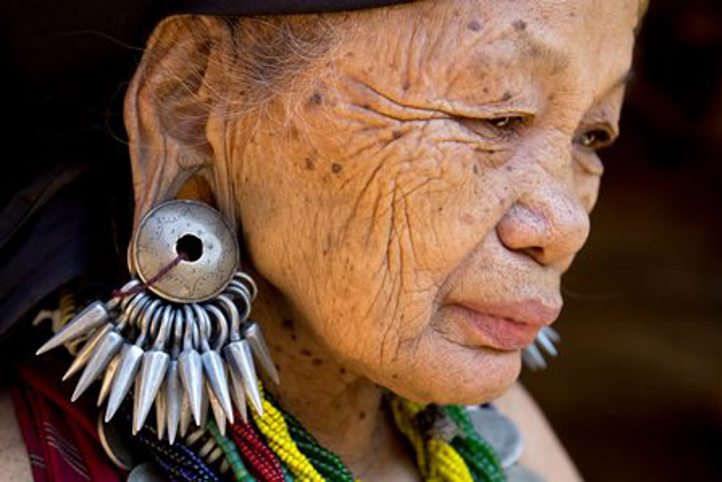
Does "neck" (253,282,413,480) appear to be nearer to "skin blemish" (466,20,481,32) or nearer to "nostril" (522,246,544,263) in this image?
"nostril" (522,246,544,263)

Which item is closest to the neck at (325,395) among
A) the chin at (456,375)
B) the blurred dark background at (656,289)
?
the chin at (456,375)

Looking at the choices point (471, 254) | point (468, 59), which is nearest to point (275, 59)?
point (468, 59)

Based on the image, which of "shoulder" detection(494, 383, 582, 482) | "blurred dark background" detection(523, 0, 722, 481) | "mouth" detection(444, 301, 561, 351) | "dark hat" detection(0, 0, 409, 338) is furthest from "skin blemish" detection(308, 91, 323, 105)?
"blurred dark background" detection(523, 0, 722, 481)

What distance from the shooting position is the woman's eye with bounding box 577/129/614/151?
181 cm

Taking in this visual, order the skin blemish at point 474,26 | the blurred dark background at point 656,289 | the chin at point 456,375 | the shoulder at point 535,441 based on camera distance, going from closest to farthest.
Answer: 1. the skin blemish at point 474,26
2. the chin at point 456,375
3. the shoulder at point 535,441
4. the blurred dark background at point 656,289

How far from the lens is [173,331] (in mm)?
1622

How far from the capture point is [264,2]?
1.59 m

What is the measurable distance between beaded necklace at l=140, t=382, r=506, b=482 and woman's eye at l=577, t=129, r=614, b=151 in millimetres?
537

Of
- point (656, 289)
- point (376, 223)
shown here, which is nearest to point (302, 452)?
point (376, 223)

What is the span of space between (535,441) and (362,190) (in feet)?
2.78

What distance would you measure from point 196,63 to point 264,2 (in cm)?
17

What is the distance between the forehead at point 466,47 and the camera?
62.6 inches

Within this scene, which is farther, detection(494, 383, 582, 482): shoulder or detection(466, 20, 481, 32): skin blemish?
detection(494, 383, 582, 482): shoulder

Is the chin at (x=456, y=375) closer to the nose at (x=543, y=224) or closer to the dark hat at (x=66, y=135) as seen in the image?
the nose at (x=543, y=224)
